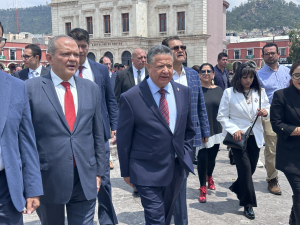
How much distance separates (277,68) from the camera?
Result: 583 cm

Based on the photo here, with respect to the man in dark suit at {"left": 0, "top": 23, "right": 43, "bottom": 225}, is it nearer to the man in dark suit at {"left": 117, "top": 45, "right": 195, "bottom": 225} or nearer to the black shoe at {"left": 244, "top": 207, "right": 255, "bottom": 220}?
the man in dark suit at {"left": 117, "top": 45, "right": 195, "bottom": 225}

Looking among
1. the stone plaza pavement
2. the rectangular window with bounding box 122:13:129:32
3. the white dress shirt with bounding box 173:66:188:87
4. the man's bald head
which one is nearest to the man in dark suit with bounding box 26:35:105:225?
the stone plaza pavement

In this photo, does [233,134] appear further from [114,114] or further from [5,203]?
[5,203]

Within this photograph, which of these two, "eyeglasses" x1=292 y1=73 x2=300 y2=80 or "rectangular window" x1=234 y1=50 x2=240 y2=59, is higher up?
"rectangular window" x1=234 y1=50 x2=240 y2=59

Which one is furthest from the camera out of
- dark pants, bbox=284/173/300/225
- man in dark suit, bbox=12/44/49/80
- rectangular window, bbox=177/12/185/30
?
rectangular window, bbox=177/12/185/30

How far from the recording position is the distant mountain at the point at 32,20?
501ft

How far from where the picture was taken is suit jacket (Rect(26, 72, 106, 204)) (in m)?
2.66

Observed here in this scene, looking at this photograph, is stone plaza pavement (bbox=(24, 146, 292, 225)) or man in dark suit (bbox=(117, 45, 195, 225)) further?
stone plaza pavement (bbox=(24, 146, 292, 225))

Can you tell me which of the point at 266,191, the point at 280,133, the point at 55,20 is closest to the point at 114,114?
the point at 280,133

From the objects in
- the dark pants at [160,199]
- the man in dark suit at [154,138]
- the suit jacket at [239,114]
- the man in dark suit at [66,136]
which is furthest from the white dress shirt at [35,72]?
the dark pants at [160,199]

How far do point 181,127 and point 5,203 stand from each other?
1680 mm

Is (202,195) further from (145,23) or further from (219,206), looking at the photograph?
(145,23)

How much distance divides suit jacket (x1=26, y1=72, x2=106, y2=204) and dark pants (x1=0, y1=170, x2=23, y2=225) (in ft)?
1.97

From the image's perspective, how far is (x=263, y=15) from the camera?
495 feet
